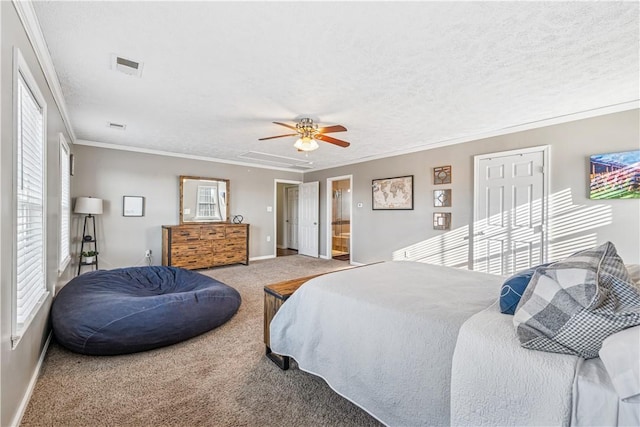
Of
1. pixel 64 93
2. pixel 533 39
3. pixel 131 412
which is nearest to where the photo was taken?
pixel 131 412

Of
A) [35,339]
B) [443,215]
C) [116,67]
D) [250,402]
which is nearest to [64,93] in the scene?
[116,67]

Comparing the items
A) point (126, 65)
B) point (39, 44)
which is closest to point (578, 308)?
point (126, 65)

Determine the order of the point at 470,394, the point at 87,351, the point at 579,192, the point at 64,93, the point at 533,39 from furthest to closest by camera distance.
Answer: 1. the point at 579,192
2. the point at 64,93
3. the point at 87,351
4. the point at 533,39
5. the point at 470,394

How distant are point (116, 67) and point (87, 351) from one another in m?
2.26

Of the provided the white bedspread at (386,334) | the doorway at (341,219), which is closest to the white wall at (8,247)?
the white bedspread at (386,334)

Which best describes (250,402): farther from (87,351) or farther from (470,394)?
(87,351)

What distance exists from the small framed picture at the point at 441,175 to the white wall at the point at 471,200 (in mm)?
69

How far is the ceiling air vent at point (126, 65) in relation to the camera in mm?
2106

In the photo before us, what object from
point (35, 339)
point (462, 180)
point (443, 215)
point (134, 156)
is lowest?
point (35, 339)

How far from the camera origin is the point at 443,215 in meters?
4.53

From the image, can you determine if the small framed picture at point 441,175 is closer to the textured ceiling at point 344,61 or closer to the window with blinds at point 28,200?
the textured ceiling at point 344,61

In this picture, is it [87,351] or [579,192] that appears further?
[579,192]

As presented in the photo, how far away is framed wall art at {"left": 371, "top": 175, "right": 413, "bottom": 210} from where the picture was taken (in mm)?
5004

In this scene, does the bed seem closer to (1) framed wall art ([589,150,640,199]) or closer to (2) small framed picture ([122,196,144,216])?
(1) framed wall art ([589,150,640,199])
